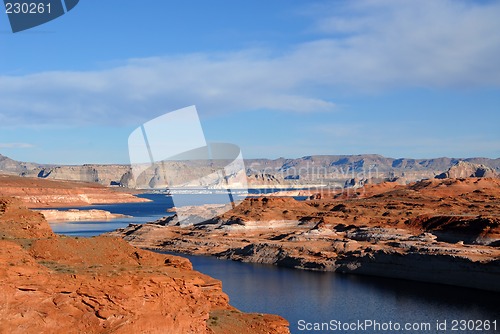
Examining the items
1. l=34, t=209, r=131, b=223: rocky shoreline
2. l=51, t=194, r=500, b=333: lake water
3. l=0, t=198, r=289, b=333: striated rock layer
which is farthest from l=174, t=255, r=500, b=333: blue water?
l=34, t=209, r=131, b=223: rocky shoreline

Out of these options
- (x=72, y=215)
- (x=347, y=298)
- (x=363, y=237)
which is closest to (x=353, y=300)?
(x=347, y=298)

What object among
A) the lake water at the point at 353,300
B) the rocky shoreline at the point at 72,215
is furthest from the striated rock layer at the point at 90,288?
the rocky shoreline at the point at 72,215

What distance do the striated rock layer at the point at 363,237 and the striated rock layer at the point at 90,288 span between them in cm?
3647

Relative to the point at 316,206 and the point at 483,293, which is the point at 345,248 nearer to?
the point at 483,293

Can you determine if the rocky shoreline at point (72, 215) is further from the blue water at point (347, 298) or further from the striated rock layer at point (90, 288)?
the striated rock layer at point (90, 288)

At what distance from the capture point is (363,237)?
236ft

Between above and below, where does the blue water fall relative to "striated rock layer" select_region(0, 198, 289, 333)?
below

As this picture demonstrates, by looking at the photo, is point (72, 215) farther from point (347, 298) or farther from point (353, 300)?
point (353, 300)

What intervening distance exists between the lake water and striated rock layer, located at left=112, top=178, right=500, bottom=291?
8.38 ft

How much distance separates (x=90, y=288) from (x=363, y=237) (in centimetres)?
5650

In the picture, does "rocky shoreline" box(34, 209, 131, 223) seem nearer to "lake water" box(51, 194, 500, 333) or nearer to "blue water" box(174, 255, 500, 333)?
"lake water" box(51, 194, 500, 333)

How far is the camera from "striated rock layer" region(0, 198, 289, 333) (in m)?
18.6

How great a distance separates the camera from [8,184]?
177 m

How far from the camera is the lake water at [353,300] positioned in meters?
38.8
